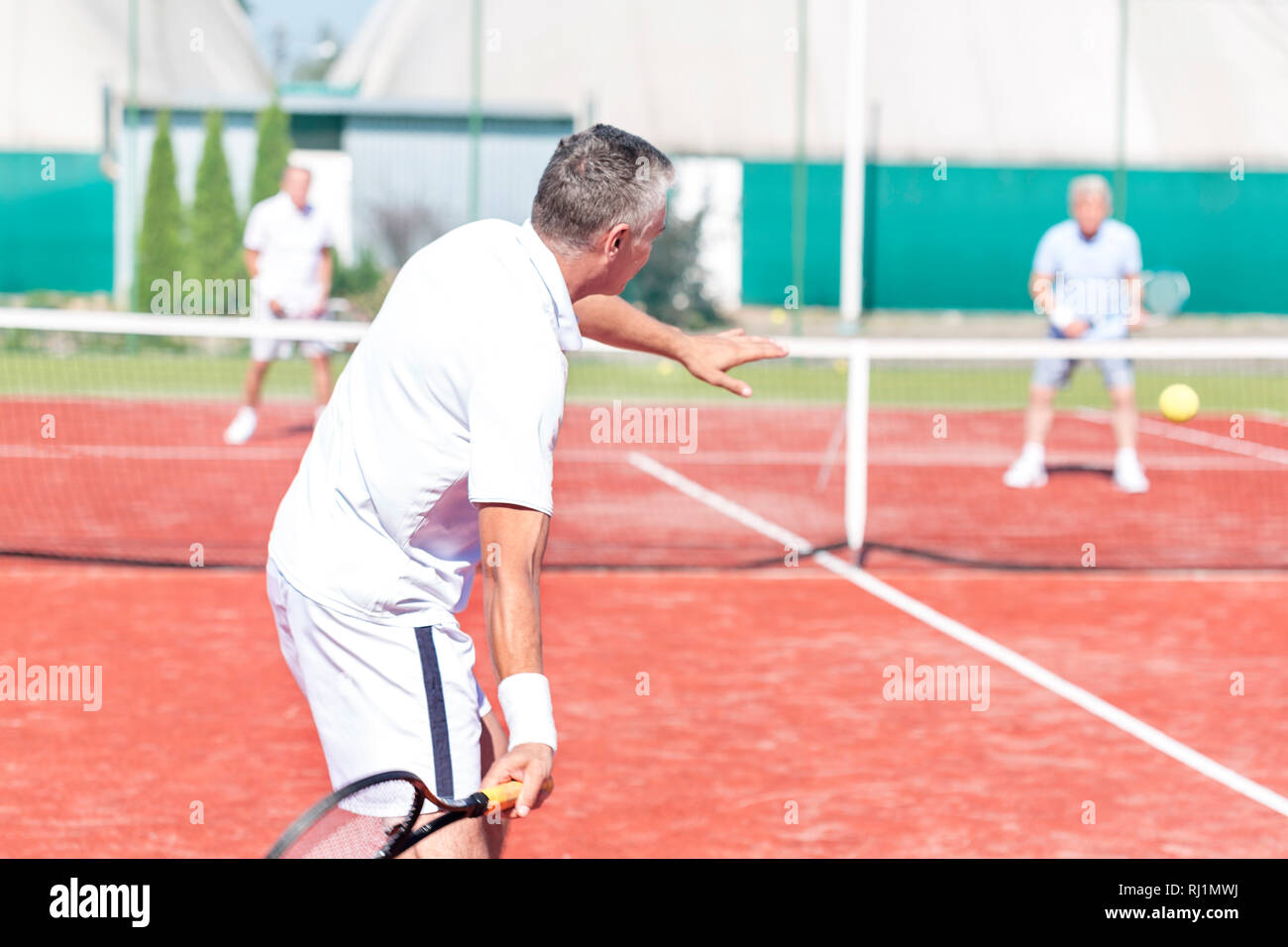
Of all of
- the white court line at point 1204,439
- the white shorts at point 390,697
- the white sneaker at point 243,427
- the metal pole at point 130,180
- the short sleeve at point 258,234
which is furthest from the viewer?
the metal pole at point 130,180

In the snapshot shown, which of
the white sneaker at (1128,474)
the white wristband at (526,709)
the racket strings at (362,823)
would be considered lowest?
the racket strings at (362,823)

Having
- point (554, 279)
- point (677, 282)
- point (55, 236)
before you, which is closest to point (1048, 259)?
point (554, 279)

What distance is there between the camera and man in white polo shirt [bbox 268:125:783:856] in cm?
277

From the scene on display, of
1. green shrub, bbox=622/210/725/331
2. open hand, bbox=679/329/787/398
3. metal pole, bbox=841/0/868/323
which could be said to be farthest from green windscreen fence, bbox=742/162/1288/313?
open hand, bbox=679/329/787/398

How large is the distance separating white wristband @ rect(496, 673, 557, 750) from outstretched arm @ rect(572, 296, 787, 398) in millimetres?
1286

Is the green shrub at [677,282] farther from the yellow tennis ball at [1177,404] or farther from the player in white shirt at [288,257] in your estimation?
the yellow tennis ball at [1177,404]

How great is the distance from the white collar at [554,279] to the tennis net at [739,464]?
4.29 m

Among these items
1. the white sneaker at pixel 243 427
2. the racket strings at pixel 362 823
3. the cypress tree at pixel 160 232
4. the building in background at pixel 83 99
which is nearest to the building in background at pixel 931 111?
the building in background at pixel 83 99

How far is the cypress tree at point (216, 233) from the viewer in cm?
2155

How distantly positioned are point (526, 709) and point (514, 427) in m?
0.45

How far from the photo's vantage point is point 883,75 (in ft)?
91.5

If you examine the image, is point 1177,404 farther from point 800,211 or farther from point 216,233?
point 216,233

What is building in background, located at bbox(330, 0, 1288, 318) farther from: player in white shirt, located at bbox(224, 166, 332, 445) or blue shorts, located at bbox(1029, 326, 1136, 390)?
blue shorts, located at bbox(1029, 326, 1136, 390)

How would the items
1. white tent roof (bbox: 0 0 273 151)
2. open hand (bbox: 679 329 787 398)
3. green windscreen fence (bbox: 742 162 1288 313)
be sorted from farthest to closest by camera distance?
1. white tent roof (bbox: 0 0 273 151)
2. green windscreen fence (bbox: 742 162 1288 313)
3. open hand (bbox: 679 329 787 398)
